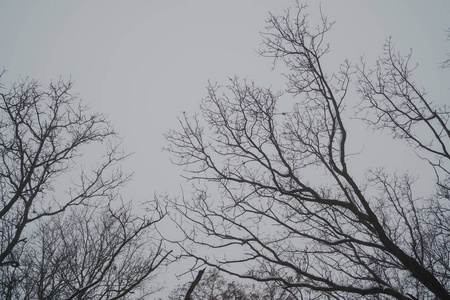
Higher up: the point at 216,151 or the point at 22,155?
the point at 22,155

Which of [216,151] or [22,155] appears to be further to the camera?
[216,151]

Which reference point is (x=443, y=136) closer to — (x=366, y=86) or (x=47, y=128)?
(x=366, y=86)

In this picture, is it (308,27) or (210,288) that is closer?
(308,27)

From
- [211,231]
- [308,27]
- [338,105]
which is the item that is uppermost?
[308,27]

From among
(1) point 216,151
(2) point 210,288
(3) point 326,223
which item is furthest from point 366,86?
(2) point 210,288

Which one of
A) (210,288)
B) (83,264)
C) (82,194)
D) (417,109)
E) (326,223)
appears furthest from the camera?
(210,288)

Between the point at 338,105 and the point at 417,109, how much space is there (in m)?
2.37

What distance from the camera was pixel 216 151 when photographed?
6797 millimetres

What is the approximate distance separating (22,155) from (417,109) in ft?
32.0

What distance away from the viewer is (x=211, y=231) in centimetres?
583

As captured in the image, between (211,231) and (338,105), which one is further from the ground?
(338,105)

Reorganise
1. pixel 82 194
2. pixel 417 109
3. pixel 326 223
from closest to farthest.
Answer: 1. pixel 326 223
2. pixel 417 109
3. pixel 82 194

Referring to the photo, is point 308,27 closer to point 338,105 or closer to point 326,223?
point 338,105

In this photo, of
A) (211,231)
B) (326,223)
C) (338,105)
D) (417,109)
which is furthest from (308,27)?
(211,231)
